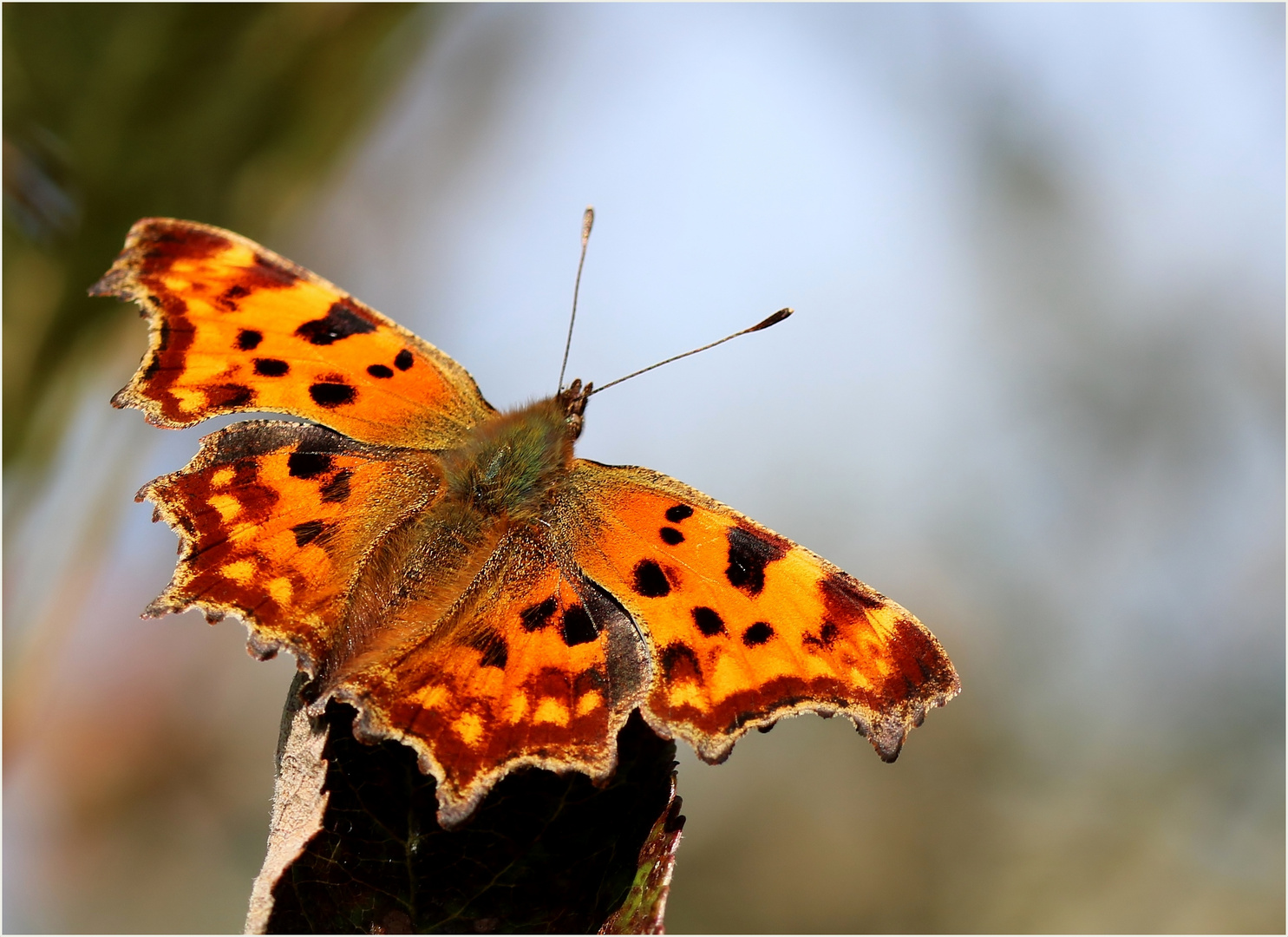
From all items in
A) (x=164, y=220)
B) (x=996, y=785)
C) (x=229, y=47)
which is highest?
(x=229, y=47)

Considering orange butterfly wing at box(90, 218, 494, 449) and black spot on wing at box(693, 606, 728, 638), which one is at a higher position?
orange butterfly wing at box(90, 218, 494, 449)

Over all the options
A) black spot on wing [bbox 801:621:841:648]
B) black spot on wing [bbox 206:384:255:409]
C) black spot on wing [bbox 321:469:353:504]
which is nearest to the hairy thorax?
black spot on wing [bbox 321:469:353:504]

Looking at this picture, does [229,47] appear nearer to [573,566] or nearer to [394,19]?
[394,19]

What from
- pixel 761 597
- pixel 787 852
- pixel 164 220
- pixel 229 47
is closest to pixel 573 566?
pixel 761 597

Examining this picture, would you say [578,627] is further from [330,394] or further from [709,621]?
[330,394]

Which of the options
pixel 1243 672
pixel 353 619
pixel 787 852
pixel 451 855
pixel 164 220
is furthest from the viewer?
pixel 787 852

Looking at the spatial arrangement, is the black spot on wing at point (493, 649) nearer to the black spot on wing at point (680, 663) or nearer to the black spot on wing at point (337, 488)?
the black spot on wing at point (680, 663)

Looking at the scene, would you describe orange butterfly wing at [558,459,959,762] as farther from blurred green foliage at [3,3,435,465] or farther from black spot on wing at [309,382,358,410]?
blurred green foliage at [3,3,435,465]

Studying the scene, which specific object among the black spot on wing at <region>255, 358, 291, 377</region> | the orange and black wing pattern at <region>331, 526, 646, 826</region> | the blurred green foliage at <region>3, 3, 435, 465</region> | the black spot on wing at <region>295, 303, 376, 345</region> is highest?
the blurred green foliage at <region>3, 3, 435, 465</region>
